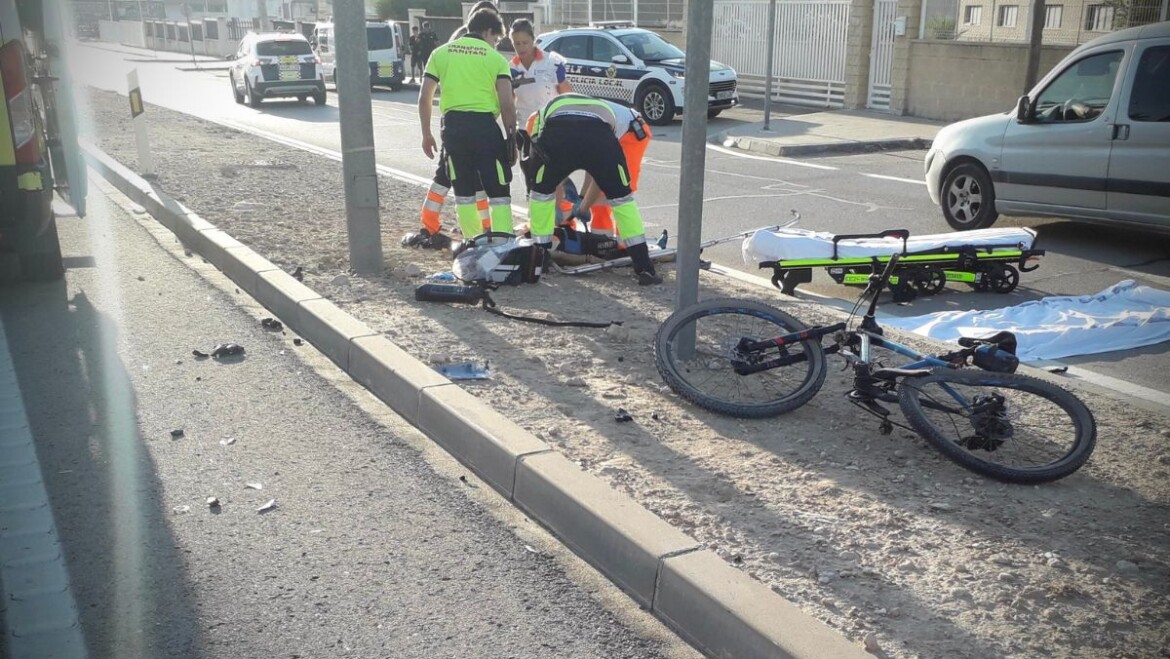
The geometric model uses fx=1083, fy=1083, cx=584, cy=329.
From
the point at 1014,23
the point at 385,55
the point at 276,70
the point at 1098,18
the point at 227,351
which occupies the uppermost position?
the point at 1098,18

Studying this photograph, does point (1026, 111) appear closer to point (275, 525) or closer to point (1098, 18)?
point (275, 525)

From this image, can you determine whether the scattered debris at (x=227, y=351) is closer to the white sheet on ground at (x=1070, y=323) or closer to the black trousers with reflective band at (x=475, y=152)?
the black trousers with reflective band at (x=475, y=152)

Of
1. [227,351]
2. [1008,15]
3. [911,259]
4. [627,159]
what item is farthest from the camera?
[1008,15]

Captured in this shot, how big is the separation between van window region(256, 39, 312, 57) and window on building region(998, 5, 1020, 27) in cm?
1628

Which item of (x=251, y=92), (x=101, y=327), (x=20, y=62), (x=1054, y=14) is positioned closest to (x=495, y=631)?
(x=101, y=327)

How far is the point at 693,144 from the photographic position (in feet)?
17.7

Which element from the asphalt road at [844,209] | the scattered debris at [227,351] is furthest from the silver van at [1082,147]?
A: the scattered debris at [227,351]

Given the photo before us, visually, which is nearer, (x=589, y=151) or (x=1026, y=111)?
(x=589, y=151)

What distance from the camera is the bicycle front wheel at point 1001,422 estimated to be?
4336mm

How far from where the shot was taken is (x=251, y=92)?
25938mm

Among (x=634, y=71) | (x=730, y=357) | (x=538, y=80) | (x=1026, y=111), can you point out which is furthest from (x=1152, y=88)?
(x=634, y=71)

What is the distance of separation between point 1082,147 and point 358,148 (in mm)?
6127

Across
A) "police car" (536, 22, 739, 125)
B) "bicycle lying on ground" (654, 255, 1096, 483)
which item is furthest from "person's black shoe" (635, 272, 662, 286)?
"police car" (536, 22, 739, 125)

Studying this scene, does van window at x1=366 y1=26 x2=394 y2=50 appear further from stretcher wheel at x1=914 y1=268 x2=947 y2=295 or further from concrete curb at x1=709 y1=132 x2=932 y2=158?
stretcher wheel at x1=914 y1=268 x2=947 y2=295
